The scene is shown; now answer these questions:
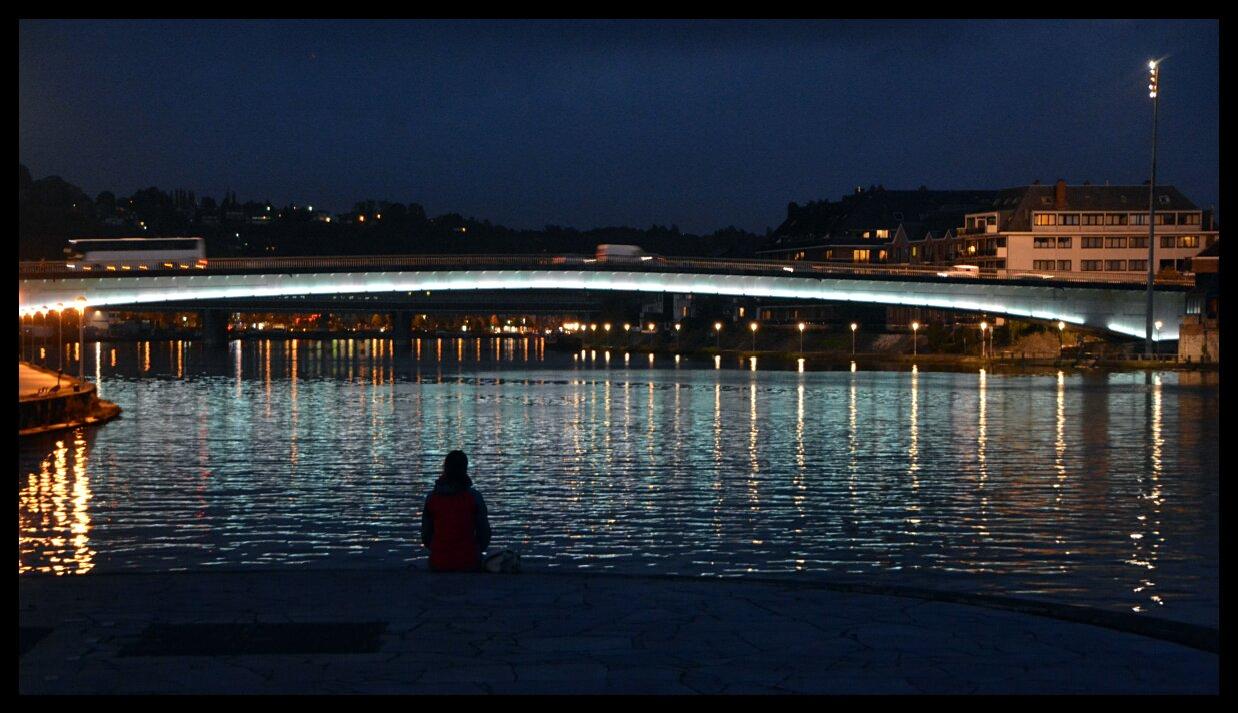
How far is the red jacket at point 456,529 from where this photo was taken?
14883 millimetres

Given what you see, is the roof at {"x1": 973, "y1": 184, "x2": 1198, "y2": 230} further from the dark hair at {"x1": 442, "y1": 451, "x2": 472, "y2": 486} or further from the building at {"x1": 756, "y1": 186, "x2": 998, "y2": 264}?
the dark hair at {"x1": 442, "y1": 451, "x2": 472, "y2": 486}

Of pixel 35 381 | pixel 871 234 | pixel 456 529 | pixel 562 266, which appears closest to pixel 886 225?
pixel 871 234

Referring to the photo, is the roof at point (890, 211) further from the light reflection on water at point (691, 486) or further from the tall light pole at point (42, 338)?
the light reflection on water at point (691, 486)

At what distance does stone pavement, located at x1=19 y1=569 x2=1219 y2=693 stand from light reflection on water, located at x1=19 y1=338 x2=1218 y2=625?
585 cm

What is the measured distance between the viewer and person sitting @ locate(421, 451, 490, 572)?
14875 mm

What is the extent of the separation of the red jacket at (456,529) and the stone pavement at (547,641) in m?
0.56

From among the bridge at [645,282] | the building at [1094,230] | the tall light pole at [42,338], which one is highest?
the building at [1094,230]

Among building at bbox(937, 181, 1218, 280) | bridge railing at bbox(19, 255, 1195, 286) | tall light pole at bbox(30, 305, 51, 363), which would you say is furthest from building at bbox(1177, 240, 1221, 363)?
tall light pole at bbox(30, 305, 51, 363)

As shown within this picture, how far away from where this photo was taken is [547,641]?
11203mm

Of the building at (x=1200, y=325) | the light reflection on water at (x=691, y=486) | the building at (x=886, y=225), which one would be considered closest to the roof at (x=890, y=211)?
the building at (x=886, y=225)

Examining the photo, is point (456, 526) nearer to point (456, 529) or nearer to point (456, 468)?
point (456, 529)

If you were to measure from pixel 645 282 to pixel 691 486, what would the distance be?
78256 mm

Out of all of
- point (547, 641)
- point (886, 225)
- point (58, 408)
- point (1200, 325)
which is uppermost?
point (886, 225)
